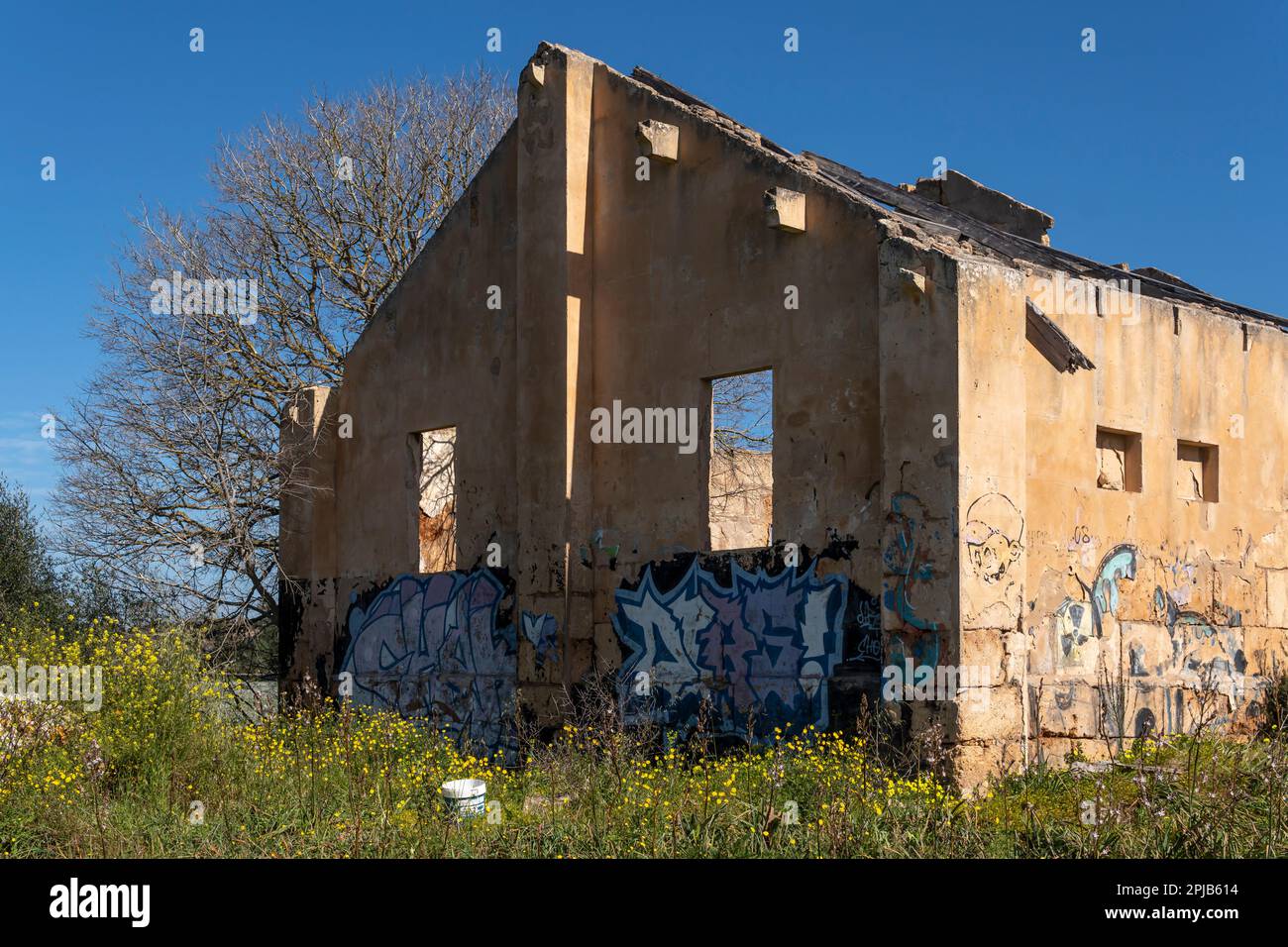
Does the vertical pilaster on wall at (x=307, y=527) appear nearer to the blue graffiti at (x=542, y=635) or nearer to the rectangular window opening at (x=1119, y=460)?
the blue graffiti at (x=542, y=635)

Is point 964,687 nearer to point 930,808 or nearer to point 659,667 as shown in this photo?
point 930,808

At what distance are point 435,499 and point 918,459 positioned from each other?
9.67 meters

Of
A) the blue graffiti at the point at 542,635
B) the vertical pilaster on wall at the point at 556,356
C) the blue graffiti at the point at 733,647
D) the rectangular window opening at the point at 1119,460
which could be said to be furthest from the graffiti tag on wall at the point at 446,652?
the rectangular window opening at the point at 1119,460

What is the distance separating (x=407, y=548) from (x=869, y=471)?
7062mm

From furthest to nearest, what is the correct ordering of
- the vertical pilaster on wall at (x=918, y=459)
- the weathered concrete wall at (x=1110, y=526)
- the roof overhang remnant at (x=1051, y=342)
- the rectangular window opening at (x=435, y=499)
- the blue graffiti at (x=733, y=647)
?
the rectangular window opening at (x=435, y=499)
the blue graffiti at (x=733, y=647)
the roof overhang remnant at (x=1051, y=342)
the weathered concrete wall at (x=1110, y=526)
the vertical pilaster on wall at (x=918, y=459)

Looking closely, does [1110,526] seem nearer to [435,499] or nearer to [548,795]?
[548,795]

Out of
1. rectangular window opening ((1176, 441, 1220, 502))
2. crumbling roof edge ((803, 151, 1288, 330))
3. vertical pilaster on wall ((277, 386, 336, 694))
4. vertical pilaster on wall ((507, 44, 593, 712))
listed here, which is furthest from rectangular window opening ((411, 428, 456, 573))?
rectangular window opening ((1176, 441, 1220, 502))

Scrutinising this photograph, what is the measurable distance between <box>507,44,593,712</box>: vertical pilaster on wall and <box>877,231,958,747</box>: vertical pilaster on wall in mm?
3876

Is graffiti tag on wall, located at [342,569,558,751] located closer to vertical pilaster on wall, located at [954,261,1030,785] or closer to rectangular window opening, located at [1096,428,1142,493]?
vertical pilaster on wall, located at [954,261,1030,785]

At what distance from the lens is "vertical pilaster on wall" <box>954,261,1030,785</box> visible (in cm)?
1005

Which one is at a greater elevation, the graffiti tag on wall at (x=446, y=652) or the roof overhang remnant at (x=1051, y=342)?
the roof overhang remnant at (x=1051, y=342)

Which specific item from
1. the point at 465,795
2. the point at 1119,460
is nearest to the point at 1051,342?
Answer: the point at 1119,460

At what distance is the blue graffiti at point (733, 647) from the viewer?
11.3 m

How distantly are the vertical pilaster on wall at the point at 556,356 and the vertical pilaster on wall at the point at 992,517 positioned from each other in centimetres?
458
